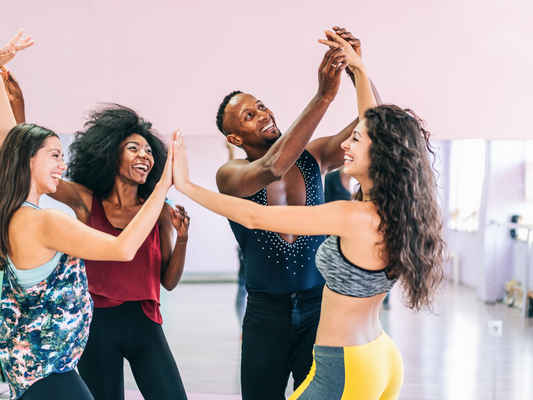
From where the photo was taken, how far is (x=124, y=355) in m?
1.99

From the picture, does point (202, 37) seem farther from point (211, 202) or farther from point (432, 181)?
point (432, 181)

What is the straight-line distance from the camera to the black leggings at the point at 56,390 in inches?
59.7

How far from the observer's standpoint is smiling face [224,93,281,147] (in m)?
2.08

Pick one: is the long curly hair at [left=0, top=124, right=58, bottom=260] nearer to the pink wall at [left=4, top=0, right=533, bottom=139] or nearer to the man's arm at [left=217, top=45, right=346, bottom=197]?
the man's arm at [left=217, top=45, right=346, bottom=197]

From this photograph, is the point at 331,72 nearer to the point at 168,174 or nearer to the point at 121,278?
the point at 168,174

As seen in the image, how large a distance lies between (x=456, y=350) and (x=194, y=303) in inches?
65.9

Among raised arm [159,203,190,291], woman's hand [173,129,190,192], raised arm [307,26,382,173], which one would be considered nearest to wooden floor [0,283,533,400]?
raised arm [159,203,190,291]

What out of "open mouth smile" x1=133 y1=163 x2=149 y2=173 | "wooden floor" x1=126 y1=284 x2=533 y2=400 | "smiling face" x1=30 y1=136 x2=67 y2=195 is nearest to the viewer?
"smiling face" x1=30 y1=136 x2=67 y2=195

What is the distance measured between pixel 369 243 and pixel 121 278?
1.08 metres

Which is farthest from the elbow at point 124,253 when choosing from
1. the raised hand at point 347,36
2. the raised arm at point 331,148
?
the raised hand at point 347,36

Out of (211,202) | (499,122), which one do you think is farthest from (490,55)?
(211,202)

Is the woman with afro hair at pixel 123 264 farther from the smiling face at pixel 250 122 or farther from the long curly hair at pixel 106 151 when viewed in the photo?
the smiling face at pixel 250 122

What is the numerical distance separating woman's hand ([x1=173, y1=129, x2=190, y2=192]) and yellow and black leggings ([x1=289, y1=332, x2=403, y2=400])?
2.52 feet

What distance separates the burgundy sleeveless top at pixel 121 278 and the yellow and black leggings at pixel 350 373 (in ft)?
2.66
